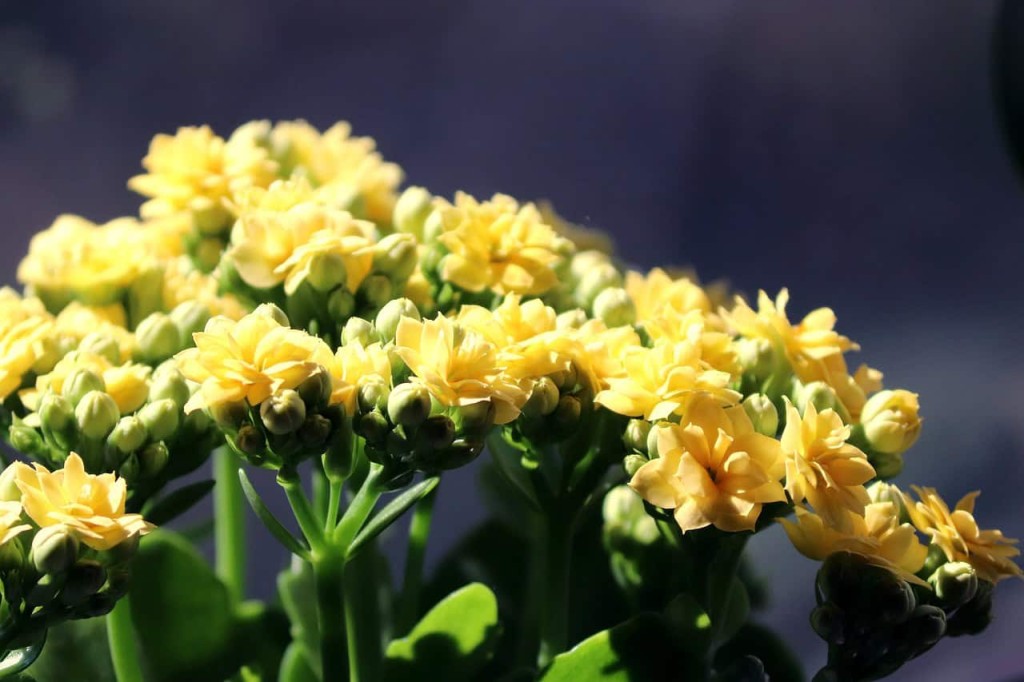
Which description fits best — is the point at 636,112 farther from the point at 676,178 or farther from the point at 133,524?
the point at 133,524

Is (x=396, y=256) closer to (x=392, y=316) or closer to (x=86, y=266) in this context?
(x=392, y=316)

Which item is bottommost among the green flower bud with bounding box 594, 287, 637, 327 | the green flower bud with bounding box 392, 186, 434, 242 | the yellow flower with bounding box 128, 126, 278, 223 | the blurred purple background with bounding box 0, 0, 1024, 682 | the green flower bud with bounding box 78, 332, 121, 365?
the green flower bud with bounding box 594, 287, 637, 327

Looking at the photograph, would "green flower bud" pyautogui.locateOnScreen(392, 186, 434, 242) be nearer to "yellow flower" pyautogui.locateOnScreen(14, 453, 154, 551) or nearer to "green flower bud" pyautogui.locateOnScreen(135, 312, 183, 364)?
"green flower bud" pyautogui.locateOnScreen(135, 312, 183, 364)

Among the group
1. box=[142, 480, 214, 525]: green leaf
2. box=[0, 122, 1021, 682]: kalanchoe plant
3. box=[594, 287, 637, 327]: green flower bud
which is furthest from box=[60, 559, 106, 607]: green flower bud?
box=[594, 287, 637, 327]: green flower bud

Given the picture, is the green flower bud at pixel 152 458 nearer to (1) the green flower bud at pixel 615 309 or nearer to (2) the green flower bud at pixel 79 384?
(2) the green flower bud at pixel 79 384

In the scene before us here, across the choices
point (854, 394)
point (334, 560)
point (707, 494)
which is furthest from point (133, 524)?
point (854, 394)

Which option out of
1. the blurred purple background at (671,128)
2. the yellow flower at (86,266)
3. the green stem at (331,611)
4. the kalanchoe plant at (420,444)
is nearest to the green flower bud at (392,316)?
the kalanchoe plant at (420,444)

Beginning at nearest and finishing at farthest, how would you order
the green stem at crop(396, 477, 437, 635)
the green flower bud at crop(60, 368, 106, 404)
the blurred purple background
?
the green flower bud at crop(60, 368, 106, 404)
the green stem at crop(396, 477, 437, 635)
the blurred purple background
